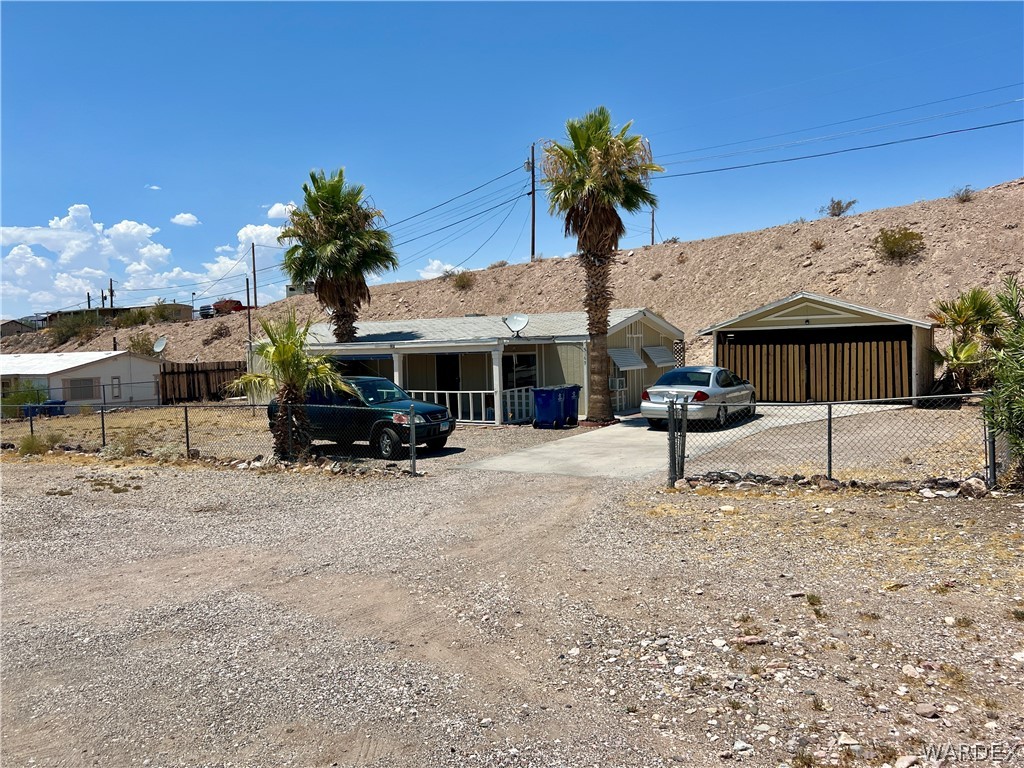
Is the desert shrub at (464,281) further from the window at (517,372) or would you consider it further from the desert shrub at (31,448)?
the desert shrub at (31,448)

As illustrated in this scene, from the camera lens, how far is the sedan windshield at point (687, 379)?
16.8 m

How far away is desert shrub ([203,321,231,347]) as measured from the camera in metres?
→ 57.7

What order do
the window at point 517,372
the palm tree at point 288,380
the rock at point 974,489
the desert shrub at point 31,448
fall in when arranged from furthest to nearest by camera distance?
1. the window at point 517,372
2. the desert shrub at point 31,448
3. the palm tree at point 288,380
4. the rock at point 974,489

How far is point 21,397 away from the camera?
91.8 ft

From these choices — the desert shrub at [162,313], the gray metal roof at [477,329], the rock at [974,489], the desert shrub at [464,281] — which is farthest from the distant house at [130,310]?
the rock at [974,489]

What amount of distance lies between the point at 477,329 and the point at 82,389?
776 inches

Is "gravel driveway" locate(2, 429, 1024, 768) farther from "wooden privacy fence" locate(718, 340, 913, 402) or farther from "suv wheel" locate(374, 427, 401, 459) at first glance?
"wooden privacy fence" locate(718, 340, 913, 402)

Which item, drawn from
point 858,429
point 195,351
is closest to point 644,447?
point 858,429

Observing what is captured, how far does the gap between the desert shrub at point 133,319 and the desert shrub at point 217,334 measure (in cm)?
1148

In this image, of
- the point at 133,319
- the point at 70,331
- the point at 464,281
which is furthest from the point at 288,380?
the point at 70,331

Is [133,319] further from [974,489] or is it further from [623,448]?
[974,489]

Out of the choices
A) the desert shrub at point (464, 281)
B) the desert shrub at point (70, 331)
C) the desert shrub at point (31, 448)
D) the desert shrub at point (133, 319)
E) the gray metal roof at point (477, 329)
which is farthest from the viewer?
the desert shrub at point (133, 319)

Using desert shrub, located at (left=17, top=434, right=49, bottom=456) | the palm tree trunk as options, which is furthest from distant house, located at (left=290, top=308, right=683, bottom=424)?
desert shrub, located at (left=17, top=434, right=49, bottom=456)

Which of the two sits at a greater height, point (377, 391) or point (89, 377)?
point (89, 377)
